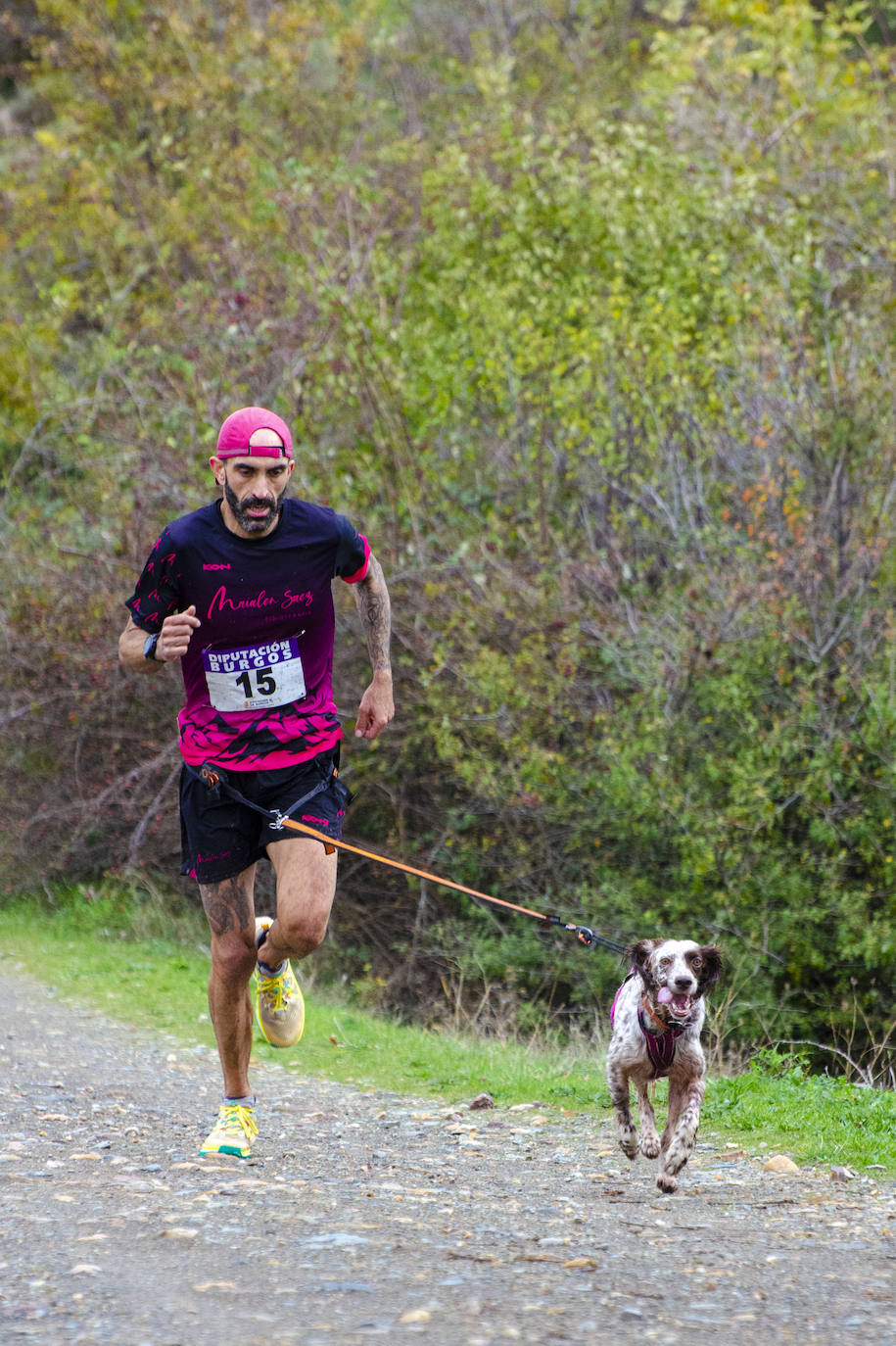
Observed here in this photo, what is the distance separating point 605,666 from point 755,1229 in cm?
748

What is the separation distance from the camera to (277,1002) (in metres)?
5.71

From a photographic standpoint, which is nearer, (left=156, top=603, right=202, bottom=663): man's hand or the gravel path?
the gravel path

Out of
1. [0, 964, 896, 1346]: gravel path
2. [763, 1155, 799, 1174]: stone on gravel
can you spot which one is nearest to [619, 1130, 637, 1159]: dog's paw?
[0, 964, 896, 1346]: gravel path

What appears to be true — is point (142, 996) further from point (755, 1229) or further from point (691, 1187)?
point (755, 1229)

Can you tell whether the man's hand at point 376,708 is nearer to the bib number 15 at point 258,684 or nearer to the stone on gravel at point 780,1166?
the bib number 15 at point 258,684

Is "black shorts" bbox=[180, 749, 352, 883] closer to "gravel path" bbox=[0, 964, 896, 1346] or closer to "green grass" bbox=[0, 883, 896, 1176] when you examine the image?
"gravel path" bbox=[0, 964, 896, 1346]

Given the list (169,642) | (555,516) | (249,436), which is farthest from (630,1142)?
(555,516)

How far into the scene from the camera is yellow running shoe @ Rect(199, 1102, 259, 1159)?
5.26m

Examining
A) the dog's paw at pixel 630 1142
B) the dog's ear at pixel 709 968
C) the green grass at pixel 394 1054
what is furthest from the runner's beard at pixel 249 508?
the green grass at pixel 394 1054

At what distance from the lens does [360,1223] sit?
14.3 feet

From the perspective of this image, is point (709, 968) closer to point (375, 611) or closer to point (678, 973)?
point (678, 973)

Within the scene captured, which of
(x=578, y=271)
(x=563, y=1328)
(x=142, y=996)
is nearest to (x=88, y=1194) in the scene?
(x=563, y=1328)

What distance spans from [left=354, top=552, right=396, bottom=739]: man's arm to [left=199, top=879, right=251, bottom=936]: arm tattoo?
0.73 metres

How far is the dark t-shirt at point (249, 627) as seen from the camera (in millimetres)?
5137
